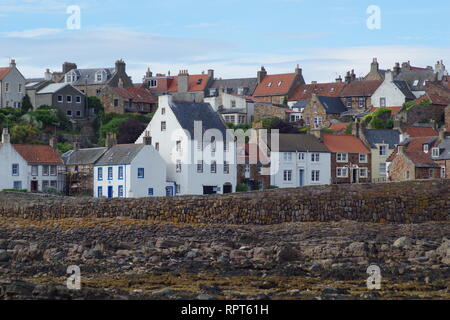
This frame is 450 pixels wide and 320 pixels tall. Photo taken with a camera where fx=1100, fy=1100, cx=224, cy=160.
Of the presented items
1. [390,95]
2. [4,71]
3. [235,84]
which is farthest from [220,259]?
[235,84]

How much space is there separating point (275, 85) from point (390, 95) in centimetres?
1064

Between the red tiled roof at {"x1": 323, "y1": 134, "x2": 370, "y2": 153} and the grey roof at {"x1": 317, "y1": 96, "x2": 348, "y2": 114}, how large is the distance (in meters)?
11.5

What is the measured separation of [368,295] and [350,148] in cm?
3572

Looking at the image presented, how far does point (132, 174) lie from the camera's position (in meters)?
48.0

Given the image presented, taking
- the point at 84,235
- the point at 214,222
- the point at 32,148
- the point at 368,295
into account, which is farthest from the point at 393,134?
the point at 368,295

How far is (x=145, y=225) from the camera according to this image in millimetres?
32844

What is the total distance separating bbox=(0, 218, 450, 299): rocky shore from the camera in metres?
21.5

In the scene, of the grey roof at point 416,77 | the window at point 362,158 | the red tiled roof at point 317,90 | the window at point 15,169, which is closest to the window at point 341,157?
the window at point 362,158

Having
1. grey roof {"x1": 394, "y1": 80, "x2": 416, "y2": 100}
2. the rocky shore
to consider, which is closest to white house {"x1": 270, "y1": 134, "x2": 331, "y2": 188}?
grey roof {"x1": 394, "y1": 80, "x2": 416, "y2": 100}

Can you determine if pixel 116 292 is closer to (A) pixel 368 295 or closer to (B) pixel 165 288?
(B) pixel 165 288

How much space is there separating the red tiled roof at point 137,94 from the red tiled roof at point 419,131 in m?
19.2

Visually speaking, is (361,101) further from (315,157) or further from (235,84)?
(315,157)

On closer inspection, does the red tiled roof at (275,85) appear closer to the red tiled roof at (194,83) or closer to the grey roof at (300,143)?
the red tiled roof at (194,83)
